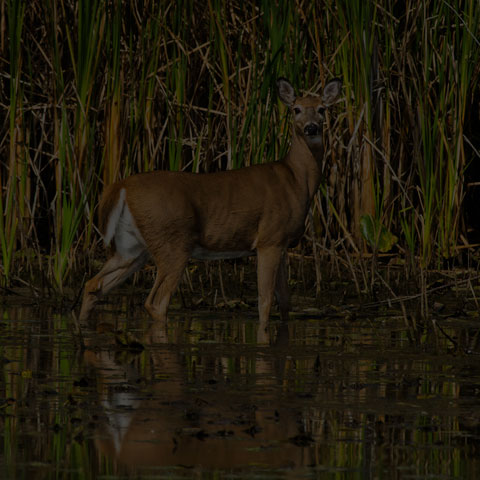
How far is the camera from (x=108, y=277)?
32.2 ft

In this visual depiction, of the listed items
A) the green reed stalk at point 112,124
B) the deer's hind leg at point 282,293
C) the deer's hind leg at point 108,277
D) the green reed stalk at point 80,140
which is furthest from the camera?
the green reed stalk at point 112,124

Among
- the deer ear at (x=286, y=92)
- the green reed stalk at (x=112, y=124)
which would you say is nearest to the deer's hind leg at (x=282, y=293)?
the deer ear at (x=286, y=92)

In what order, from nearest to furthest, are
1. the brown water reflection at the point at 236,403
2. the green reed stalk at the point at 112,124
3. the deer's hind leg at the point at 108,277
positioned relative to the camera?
the brown water reflection at the point at 236,403 → the deer's hind leg at the point at 108,277 → the green reed stalk at the point at 112,124

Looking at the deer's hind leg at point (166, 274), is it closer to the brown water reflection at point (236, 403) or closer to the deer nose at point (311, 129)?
the brown water reflection at point (236, 403)

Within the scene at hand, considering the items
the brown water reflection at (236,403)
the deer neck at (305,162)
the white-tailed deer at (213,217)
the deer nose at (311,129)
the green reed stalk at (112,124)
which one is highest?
the green reed stalk at (112,124)

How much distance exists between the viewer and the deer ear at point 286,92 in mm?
10547

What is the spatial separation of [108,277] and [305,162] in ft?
5.52

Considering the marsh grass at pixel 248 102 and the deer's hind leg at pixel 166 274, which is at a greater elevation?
the marsh grass at pixel 248 102

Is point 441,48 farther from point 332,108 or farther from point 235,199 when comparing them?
point 235,199

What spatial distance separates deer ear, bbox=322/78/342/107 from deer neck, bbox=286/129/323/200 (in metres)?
0.45

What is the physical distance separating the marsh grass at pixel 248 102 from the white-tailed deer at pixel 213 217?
0.80 metres

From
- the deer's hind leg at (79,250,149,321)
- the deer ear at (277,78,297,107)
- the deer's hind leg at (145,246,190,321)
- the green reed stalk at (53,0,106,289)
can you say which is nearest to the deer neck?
the deer ear at (277,78,297,107)

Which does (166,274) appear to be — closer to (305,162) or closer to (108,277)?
(108,277)

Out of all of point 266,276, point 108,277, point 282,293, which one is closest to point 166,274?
point 108,277
